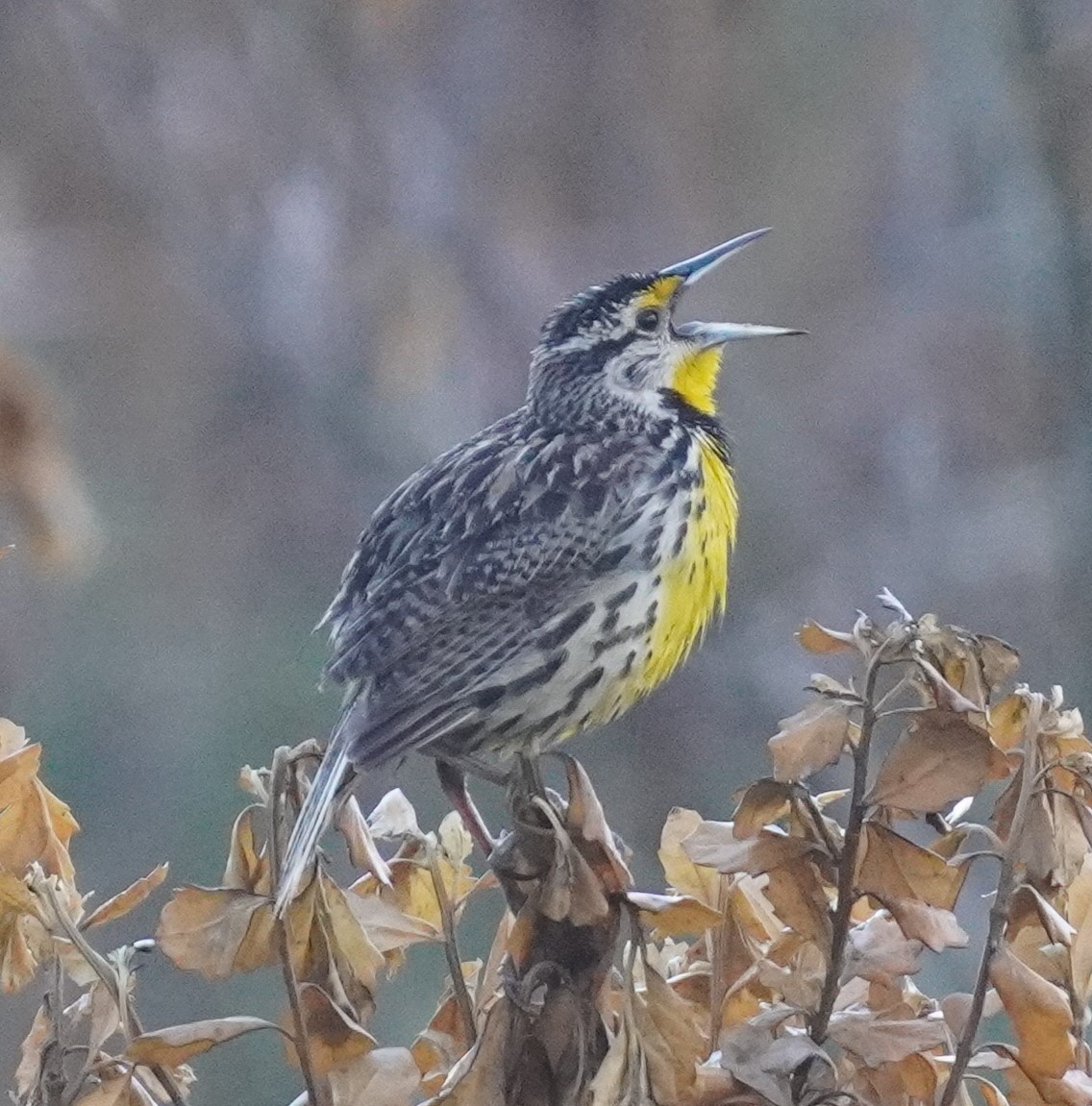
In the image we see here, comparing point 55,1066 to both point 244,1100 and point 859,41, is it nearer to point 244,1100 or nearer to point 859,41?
point 244,1100

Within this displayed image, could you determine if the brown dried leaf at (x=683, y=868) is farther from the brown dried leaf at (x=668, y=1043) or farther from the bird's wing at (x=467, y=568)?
the bird's wing at (x=467, y=568)

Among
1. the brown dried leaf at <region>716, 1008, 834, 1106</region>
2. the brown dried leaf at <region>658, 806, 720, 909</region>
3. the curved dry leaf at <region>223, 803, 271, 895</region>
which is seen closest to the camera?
the brown dried leaf at <region>716, 1008, 834, 1106</region>

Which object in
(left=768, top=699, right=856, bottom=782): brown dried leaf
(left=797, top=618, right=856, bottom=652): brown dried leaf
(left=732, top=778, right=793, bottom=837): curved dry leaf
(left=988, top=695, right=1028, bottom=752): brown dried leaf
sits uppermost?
(left=797, top=618, right=856, bottom=652): brown dried leaf

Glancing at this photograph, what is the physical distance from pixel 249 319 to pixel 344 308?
0.63 ft

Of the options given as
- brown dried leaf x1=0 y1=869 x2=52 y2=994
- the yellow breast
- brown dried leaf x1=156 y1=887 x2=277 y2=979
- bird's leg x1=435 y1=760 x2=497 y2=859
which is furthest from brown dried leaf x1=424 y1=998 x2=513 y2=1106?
the yellow breast

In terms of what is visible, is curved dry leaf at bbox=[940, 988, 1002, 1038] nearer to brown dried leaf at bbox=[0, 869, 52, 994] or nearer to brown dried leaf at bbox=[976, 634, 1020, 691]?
brown dried leaf at bbox=[976, 634, 1020, 691]

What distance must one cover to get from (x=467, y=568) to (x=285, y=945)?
2.35 feet

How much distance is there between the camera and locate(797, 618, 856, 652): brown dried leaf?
0.89 metres

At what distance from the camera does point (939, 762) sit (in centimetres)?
85

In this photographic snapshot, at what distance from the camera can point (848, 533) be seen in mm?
3227

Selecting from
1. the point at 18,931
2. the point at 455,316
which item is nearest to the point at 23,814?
the point at 18,931

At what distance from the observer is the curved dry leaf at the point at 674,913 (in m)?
0.89

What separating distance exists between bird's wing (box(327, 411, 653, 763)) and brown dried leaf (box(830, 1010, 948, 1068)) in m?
0.61

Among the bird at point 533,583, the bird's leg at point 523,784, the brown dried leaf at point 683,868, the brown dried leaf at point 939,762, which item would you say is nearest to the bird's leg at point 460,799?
the bird at point 533,583
